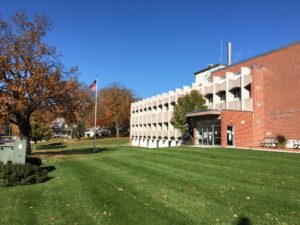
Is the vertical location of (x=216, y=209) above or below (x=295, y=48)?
below

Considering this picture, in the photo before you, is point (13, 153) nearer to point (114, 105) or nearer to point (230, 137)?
point (230, 137)

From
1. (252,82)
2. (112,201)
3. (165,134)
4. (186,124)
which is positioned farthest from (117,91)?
(112,201)

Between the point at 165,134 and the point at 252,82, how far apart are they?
27.6 meters

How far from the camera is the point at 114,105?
89625 millimetres

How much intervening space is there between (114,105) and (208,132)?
5428cm

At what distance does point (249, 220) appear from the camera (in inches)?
281

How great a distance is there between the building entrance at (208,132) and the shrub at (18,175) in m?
25.6

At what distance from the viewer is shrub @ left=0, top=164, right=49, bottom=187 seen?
12.7 metres

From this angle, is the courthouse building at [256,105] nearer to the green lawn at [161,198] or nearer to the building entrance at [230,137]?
the building entrance at [230,137]

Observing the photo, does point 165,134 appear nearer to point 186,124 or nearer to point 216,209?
point 186,124

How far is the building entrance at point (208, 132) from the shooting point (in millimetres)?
36500

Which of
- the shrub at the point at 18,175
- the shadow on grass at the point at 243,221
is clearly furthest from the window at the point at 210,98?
the shadow on grass at the point at 243,221

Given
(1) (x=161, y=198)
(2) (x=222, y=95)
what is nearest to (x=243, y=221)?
(1) (x=161, y=198)

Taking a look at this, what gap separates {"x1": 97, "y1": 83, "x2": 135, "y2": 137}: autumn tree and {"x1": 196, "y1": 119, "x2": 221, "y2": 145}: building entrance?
51167mm
